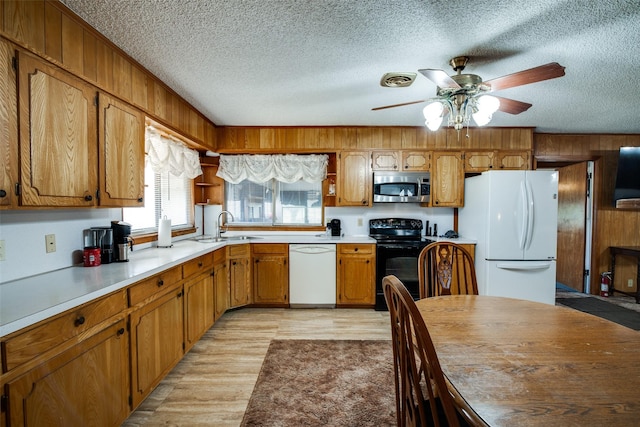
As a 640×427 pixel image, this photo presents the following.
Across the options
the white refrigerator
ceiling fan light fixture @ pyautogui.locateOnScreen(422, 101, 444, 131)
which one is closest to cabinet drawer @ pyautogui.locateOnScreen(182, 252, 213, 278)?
ceiling fan light fixture @ pyautogui.locateOnScreen(422, 101, 444, 131)

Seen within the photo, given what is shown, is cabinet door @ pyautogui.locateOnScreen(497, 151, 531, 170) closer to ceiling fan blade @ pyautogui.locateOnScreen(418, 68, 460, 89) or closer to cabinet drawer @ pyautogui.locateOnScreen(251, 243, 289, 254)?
ceiling fan blade @ pyautogui.locateOnScreen(418, 68, 460, 89)

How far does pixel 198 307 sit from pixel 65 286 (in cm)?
126

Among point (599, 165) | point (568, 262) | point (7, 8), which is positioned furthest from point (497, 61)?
point (568, 262)

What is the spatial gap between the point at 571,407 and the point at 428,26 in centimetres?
179

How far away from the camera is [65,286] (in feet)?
4.75

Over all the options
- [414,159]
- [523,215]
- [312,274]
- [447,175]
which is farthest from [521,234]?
[312,274]

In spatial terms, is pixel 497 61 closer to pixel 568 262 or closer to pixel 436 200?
pixel 436 200

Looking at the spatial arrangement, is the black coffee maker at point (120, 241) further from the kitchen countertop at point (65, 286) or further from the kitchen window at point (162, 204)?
the kitchen window at point (162, 204)

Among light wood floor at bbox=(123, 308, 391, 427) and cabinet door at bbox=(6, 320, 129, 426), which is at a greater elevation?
cabinet door at bbox=(6, 320, 129, 426)

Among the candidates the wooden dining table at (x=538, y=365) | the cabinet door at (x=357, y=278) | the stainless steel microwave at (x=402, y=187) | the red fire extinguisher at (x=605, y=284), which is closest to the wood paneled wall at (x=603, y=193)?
the red fire extinguisher at (x=605, y=284)

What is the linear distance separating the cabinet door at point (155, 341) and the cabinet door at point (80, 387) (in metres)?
0.08

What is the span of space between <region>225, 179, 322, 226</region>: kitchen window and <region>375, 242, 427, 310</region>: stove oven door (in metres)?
1.06

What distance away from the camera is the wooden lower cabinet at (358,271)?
11.8 feet

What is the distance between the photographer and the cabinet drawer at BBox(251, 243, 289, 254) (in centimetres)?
359
